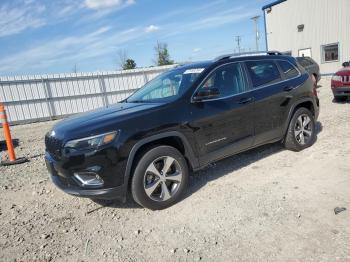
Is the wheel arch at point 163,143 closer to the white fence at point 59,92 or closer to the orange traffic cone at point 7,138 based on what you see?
the orange traffic cone at point 7,138

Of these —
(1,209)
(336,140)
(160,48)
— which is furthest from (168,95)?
(160,48)

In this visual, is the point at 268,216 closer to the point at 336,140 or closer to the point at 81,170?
the point at 81,170

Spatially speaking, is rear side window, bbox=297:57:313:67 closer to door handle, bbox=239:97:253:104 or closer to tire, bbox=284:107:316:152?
tire, bbox=284:107:316:152

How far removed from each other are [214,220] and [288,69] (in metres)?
3.28

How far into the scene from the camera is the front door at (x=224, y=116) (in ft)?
13.8

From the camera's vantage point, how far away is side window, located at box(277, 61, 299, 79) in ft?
17.8

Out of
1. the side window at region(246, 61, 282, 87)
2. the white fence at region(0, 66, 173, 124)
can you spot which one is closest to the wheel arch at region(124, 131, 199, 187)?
the side window at region(246, 61, 282, 87)

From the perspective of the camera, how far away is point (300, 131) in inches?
220

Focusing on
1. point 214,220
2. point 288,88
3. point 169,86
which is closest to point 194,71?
point 169,86

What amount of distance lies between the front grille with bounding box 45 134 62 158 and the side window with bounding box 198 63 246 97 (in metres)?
2.02

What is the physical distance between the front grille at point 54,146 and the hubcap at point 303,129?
3.97 m

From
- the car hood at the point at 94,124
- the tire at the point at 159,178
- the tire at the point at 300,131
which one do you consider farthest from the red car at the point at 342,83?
the car hood at the point at 94,124

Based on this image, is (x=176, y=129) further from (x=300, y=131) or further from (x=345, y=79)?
(x=345, y=79)

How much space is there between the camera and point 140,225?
3.66 meters
